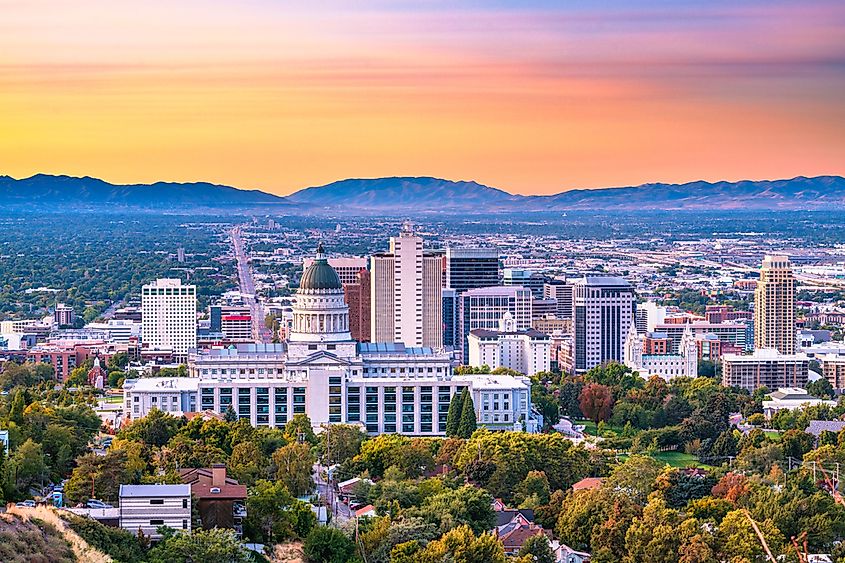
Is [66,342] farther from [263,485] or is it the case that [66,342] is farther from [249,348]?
[263,485]

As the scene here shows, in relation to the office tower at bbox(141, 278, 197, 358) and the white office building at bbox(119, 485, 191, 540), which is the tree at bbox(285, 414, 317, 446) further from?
the office tower at bbox(141, 278, 197, 358)

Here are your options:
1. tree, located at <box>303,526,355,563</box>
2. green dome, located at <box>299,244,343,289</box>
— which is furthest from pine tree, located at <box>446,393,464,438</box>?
tree, located at <box>303,526,355,563</box>

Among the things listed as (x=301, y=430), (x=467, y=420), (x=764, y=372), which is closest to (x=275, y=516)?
(x=301, y=430)

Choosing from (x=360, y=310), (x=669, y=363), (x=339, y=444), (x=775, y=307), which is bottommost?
(x=669, y=363)

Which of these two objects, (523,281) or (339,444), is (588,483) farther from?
(523,281)

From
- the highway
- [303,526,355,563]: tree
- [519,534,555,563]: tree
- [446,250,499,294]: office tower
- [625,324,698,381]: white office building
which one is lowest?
the highway

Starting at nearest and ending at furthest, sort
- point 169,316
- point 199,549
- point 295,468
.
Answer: point 199,549 → point 295,468 → point 169,316

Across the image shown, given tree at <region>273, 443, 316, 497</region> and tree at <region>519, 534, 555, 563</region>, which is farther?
tree at <region>273, 443, 316, 497</region>
